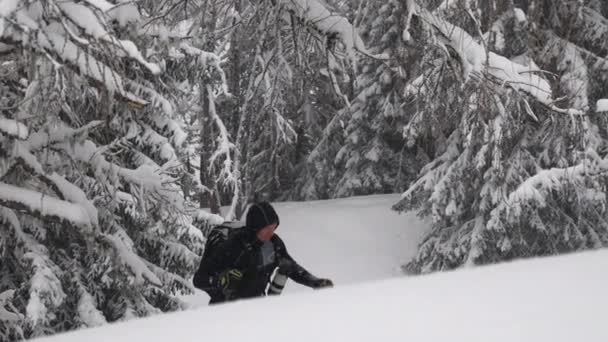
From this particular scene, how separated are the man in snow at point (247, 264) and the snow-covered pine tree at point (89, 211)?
120cm

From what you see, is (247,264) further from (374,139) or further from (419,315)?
(374,139)

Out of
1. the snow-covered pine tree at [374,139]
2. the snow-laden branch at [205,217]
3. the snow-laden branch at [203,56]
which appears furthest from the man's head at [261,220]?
the snow-covered pine tree at [374,139]

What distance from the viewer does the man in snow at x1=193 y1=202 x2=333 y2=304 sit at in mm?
4754

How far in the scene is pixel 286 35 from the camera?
5172 millimetres

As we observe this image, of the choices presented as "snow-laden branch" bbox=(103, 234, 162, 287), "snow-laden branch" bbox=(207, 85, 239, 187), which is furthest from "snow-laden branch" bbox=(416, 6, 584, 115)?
"snow-laden branch" bbox=(207, 85, 239, 187)

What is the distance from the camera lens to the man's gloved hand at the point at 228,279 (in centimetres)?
469

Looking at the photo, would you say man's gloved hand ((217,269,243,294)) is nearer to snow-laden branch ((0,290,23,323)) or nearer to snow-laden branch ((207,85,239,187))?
snow-laden branch ((0,290,23,323))

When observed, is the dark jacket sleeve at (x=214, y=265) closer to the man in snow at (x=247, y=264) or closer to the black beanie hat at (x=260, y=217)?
the man in snow at (x=247, y=264)

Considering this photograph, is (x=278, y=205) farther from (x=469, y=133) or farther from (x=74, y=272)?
(x=469, y=133)

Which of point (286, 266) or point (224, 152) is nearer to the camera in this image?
point (286, 266)

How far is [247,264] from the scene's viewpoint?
4926 mm

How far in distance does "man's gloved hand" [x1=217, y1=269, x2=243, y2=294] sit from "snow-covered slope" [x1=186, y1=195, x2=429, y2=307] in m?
11.1

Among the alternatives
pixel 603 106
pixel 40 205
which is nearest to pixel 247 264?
pixel 40 205

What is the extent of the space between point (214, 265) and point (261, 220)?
0.48 meters
